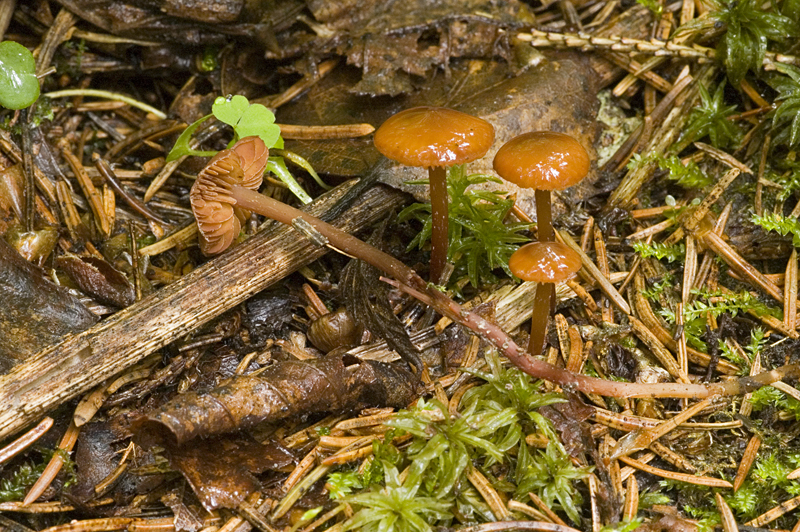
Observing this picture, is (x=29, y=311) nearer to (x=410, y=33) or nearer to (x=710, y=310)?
(x=410, y=33)

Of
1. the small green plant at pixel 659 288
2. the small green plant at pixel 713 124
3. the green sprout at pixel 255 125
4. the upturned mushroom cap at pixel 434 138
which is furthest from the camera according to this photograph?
the small green plant at pixel 713 124

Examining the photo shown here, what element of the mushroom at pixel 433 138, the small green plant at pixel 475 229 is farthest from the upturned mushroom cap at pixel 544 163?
the small green plant at pixel 475 229

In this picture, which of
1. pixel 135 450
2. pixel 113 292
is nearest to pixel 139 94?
pixel 113 292

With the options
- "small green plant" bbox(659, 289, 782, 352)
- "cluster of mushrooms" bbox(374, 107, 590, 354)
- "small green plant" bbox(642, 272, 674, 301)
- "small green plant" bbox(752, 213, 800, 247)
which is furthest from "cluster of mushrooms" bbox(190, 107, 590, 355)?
"small green plant" bbox(752, 213, 800, 247)

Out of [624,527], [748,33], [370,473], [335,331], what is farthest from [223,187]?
[748,33]

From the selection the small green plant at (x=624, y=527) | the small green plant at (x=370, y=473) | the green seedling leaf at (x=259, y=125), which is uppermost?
the green seedling leaf at (x=259, y=125)

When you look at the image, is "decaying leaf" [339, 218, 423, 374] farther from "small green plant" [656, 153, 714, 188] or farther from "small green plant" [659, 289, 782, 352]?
"small green plant" [656, 153, 714, 188]

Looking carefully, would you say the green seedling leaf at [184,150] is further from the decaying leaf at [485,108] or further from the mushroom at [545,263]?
the mushroom at [545,263]
